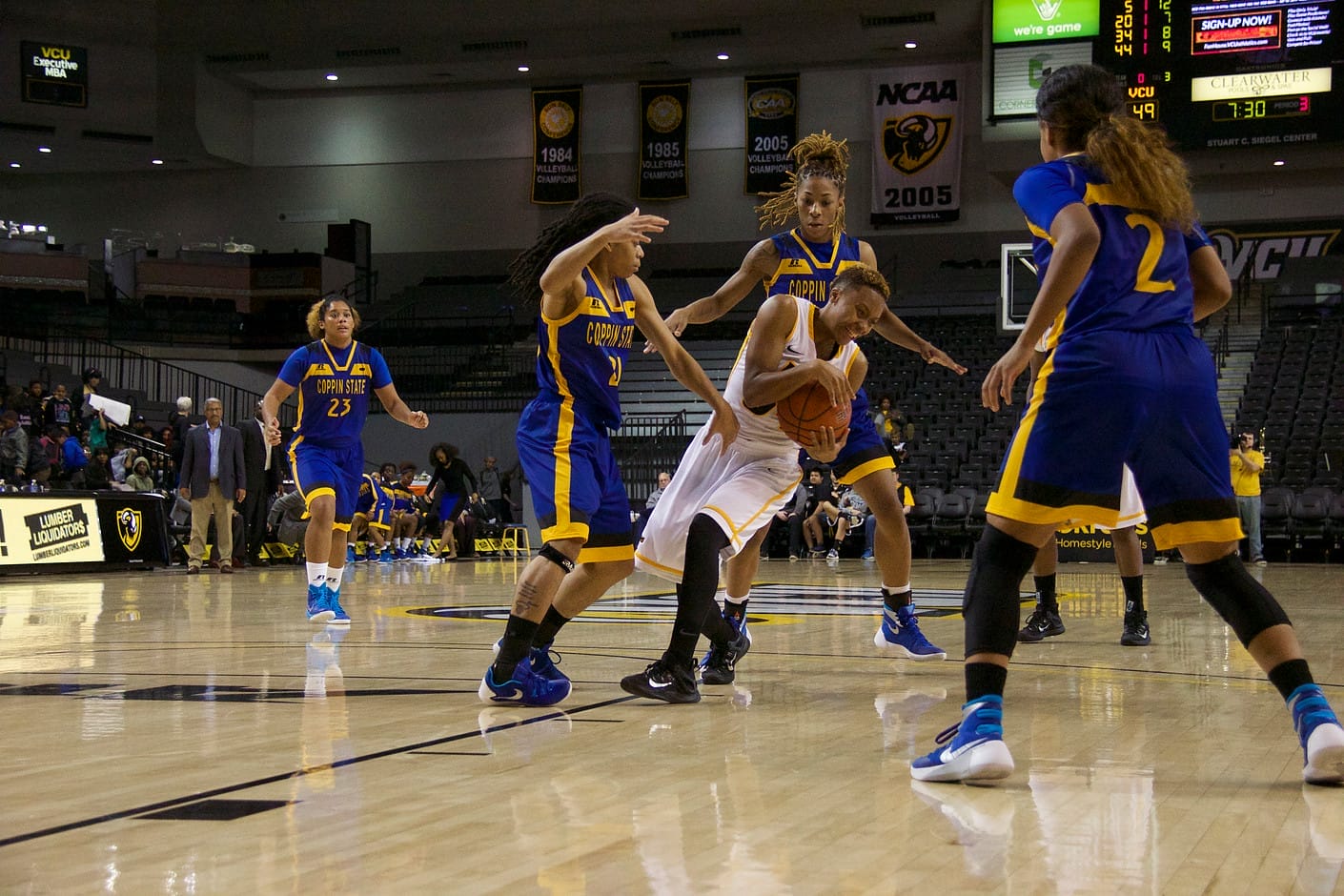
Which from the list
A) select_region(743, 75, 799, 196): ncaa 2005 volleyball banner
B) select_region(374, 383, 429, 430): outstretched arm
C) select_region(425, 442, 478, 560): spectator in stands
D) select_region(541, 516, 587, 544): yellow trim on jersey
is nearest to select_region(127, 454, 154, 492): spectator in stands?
select_region(425, 442, 478, 560): spectator in stands

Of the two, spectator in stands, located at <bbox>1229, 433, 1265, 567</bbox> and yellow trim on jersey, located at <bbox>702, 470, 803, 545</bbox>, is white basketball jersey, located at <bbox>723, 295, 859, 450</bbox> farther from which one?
spectator in stands, located at <bbox>1229, 433, 1265, 567</bbox>

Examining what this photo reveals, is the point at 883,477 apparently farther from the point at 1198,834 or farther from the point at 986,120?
the point at 986,120

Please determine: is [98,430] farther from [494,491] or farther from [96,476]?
[494,491]

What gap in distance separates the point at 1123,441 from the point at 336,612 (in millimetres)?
5428

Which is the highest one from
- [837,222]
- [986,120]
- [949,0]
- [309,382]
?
[949,0]

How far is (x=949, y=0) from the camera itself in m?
23.6

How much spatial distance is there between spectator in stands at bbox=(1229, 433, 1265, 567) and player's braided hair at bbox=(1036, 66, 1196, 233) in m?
13.3

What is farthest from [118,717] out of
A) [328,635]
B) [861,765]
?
[328,635]

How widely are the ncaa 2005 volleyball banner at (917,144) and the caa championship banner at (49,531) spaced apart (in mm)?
17412

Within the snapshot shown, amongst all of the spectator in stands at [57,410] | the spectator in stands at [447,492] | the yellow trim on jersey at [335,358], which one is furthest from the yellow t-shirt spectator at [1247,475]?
the spectator in stands at [57,410]

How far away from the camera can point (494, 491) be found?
24.1 m

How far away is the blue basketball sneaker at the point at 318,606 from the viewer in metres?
7.45

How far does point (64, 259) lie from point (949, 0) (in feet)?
57.8

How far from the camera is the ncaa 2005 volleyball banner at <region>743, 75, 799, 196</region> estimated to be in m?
27.7
